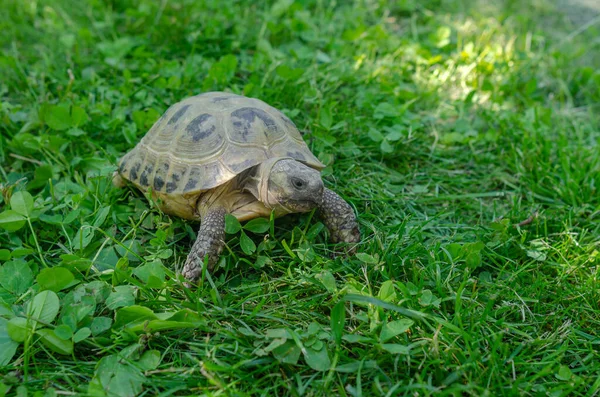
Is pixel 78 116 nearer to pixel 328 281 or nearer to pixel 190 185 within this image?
pixel 190 185

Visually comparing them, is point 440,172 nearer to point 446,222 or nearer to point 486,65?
point 446,222

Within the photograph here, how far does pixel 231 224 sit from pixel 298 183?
339mm

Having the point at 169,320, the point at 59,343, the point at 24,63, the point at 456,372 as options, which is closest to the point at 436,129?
the point at 456,372

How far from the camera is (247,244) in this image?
2230 millimetres

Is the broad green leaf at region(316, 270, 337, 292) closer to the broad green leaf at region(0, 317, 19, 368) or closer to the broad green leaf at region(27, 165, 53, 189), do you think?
the broad green leaf at region(0, 317, 19, 368)

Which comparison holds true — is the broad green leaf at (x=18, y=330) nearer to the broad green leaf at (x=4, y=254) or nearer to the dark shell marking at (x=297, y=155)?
the broad green leaf at (x=4, y=254)

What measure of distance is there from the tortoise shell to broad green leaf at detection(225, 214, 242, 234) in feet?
0.50

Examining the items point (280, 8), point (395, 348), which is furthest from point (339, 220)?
point (280, 8)

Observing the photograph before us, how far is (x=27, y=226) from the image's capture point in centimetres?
241

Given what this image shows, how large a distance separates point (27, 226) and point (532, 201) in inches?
99.6

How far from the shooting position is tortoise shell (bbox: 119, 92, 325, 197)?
2.31 metres

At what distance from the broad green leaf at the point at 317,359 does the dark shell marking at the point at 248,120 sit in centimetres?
102

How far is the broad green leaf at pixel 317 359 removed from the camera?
173 cm

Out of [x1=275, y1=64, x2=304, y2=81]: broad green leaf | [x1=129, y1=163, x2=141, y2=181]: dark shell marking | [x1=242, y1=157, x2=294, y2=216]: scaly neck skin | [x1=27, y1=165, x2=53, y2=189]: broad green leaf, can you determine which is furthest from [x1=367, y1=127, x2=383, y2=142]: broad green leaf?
[x1=27, y1=165, x2=53, y2=189]: broad green leaf
